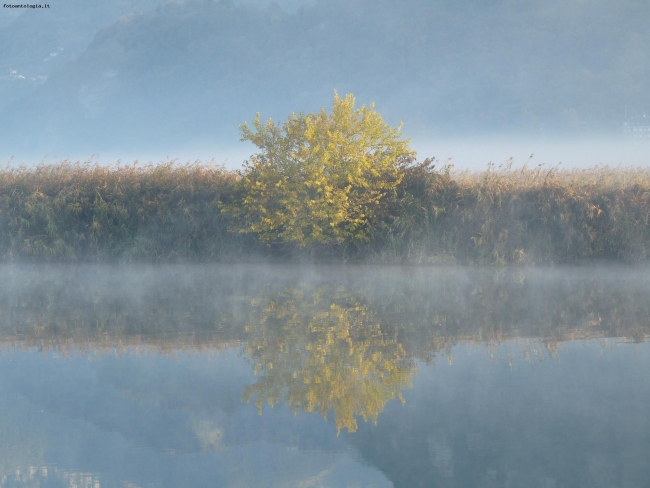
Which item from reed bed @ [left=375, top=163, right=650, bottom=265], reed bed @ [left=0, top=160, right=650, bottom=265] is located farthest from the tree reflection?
reed bed @ [left=0, top=160, right=650, bottom=265]

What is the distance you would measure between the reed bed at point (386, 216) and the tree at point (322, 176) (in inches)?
24.3

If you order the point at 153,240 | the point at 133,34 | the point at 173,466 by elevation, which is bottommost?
the point at 173,466

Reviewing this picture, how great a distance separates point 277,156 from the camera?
20953 millimetres

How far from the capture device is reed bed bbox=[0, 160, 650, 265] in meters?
20.4

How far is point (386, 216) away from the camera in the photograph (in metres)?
21.3

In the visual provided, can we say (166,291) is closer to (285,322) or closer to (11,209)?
(285,322)

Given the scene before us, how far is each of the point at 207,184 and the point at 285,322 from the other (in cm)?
1251

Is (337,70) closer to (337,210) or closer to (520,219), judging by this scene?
(520,219)

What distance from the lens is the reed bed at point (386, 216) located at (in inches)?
804

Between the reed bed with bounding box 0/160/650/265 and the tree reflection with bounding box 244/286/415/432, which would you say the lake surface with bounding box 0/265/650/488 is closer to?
the tree reflection with bounding box 244/286/415/432

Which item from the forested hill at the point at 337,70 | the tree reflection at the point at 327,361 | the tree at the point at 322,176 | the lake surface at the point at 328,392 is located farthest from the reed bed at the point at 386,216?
the forested hill at the point at 337,70

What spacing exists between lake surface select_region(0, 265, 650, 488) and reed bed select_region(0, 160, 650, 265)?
275 inches

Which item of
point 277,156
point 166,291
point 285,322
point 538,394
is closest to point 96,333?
point 285,322

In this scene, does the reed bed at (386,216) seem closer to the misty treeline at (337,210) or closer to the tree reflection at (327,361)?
the misty treeline at (337,210)
